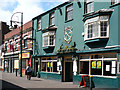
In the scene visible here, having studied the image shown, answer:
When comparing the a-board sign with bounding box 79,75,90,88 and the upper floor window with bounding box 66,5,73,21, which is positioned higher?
the upper floor window with bounding box 66,5,73,21

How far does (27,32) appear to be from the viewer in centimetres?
2773

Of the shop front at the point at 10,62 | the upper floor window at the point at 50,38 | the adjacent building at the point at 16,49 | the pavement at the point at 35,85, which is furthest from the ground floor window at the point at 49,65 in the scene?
the shop front at the point at 10,62

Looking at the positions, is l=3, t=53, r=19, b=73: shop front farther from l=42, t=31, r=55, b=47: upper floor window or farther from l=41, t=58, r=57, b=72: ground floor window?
l=42, t=31, r=55, b=47: upper floor window

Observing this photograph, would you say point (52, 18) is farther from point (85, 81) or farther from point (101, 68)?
point (101, 68)

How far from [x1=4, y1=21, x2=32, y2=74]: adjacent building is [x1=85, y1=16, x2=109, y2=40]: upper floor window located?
11.4m

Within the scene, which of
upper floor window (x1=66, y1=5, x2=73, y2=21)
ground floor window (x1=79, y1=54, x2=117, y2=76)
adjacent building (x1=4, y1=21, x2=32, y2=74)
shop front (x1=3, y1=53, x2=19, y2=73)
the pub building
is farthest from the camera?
shop front (x1=3, y1=53, x2=19, y2=73)

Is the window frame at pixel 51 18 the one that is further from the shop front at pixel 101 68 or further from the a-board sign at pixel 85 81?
the a-board sign at pixel 85 81

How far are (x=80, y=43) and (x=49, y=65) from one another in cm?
640

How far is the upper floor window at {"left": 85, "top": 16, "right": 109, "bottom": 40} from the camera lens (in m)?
14.2

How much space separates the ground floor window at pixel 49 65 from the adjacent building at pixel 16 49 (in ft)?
12.5

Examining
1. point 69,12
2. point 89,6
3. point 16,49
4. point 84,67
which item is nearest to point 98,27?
point 89,6

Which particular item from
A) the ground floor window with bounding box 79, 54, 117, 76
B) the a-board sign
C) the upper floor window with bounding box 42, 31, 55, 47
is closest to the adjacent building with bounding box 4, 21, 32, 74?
the upper floor window with bounding box 42, 31, 55, 47

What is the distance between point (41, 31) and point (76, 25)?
7.27 meters

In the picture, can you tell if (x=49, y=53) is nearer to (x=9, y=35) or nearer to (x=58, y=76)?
(x=58, y=76)
